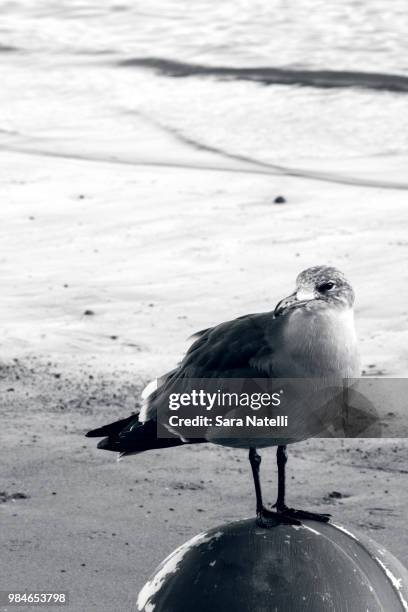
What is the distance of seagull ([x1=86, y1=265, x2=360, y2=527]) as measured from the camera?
15.7 ft

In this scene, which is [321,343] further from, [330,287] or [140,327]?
[140,327]

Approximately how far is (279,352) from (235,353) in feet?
0.72

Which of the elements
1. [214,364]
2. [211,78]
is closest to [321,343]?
[214,364]

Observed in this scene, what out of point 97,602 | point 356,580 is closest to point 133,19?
point 97,602

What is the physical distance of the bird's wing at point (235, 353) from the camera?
16.3ft

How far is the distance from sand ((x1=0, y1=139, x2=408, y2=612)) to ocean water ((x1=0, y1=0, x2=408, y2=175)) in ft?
3.27

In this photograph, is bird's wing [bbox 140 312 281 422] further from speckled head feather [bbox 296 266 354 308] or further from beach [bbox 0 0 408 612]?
beach [bbox 0 0 408 612]

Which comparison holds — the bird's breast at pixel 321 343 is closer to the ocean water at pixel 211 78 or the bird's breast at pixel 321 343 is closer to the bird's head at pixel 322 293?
the bird's head at pixel 322 293

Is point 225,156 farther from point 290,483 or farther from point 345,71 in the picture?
point 290,483

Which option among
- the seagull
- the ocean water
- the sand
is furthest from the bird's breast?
the ocean water

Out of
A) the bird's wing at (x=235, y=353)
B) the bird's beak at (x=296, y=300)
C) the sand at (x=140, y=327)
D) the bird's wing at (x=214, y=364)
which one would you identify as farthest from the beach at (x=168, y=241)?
the bird's beak at (x=296, y=300)

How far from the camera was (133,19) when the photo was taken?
27625 millimetres

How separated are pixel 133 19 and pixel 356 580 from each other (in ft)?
80.0

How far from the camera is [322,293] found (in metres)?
4.80
